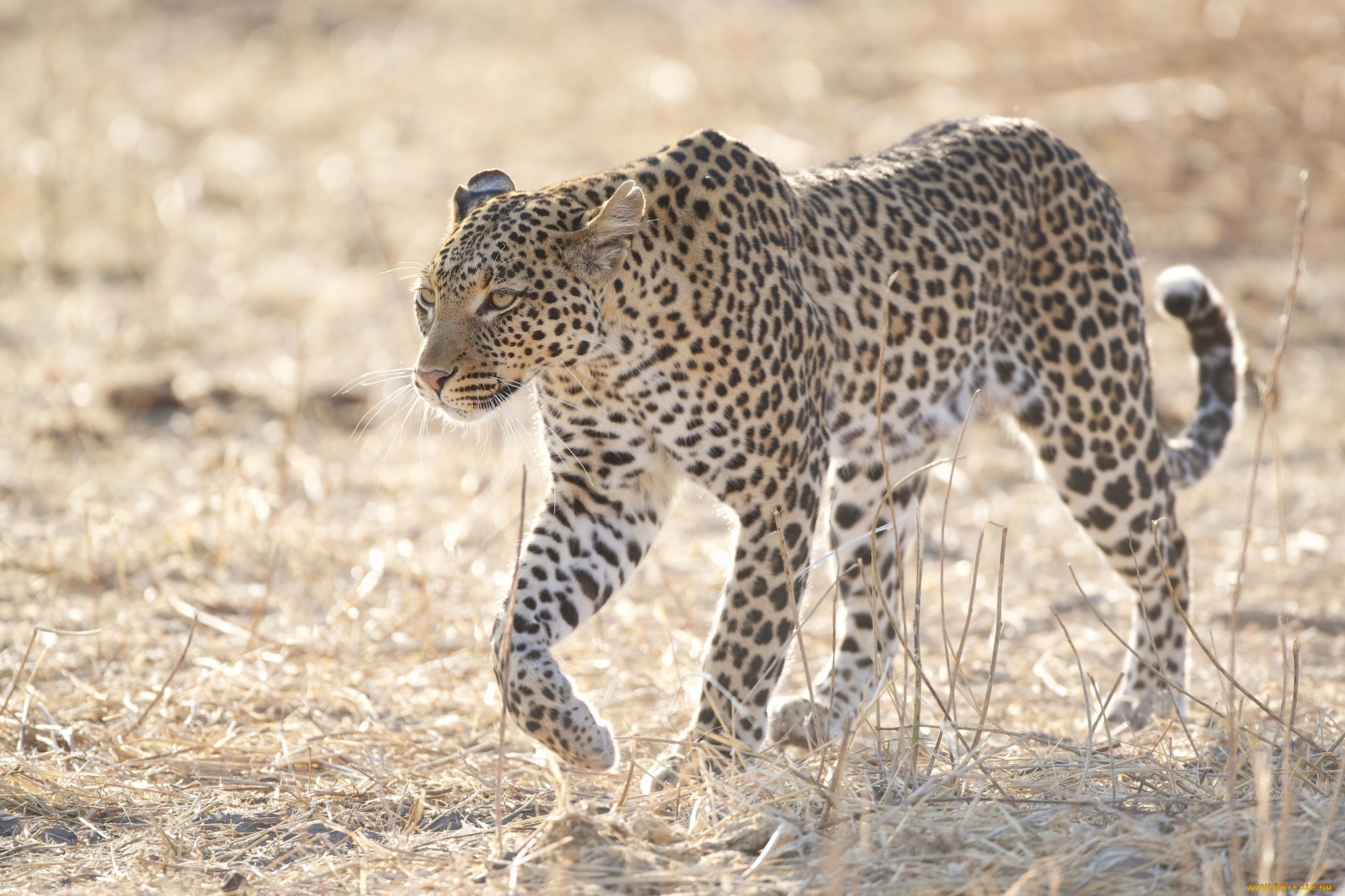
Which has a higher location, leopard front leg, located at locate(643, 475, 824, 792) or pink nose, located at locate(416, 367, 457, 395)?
pink nose, located at locate(416, 367, 457, 395)

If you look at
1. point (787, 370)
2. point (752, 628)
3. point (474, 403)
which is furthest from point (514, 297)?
point (752, 628)

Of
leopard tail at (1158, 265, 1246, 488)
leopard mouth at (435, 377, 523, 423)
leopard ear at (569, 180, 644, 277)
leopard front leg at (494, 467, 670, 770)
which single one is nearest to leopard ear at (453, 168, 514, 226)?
leopard ear at (569, 180, 644, 277)

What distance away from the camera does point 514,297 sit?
4582 mm

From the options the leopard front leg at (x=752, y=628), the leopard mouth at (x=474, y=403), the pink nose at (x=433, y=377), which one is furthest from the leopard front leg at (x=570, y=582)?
the pink nose at (x=433, y=377)

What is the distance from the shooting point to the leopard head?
456cm

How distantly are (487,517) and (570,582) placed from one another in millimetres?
2971

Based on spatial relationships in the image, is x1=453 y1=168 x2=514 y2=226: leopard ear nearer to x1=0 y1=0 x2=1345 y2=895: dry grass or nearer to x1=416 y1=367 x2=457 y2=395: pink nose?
x1=416 y1=367 x2=457 y2=395: pink nose

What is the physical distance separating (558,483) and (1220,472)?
501 centimetres

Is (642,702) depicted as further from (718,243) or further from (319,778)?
(718,243)

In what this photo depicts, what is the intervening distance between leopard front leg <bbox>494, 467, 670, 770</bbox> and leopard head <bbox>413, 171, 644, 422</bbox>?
524 millimetres

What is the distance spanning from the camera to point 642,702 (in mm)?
5801

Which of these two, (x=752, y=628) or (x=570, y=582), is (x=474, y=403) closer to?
(x=570, y=582)

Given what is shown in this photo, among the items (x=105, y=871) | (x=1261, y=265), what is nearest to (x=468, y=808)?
(x=105, y=871)

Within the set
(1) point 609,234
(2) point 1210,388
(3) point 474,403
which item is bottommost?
(3) point 474,403
